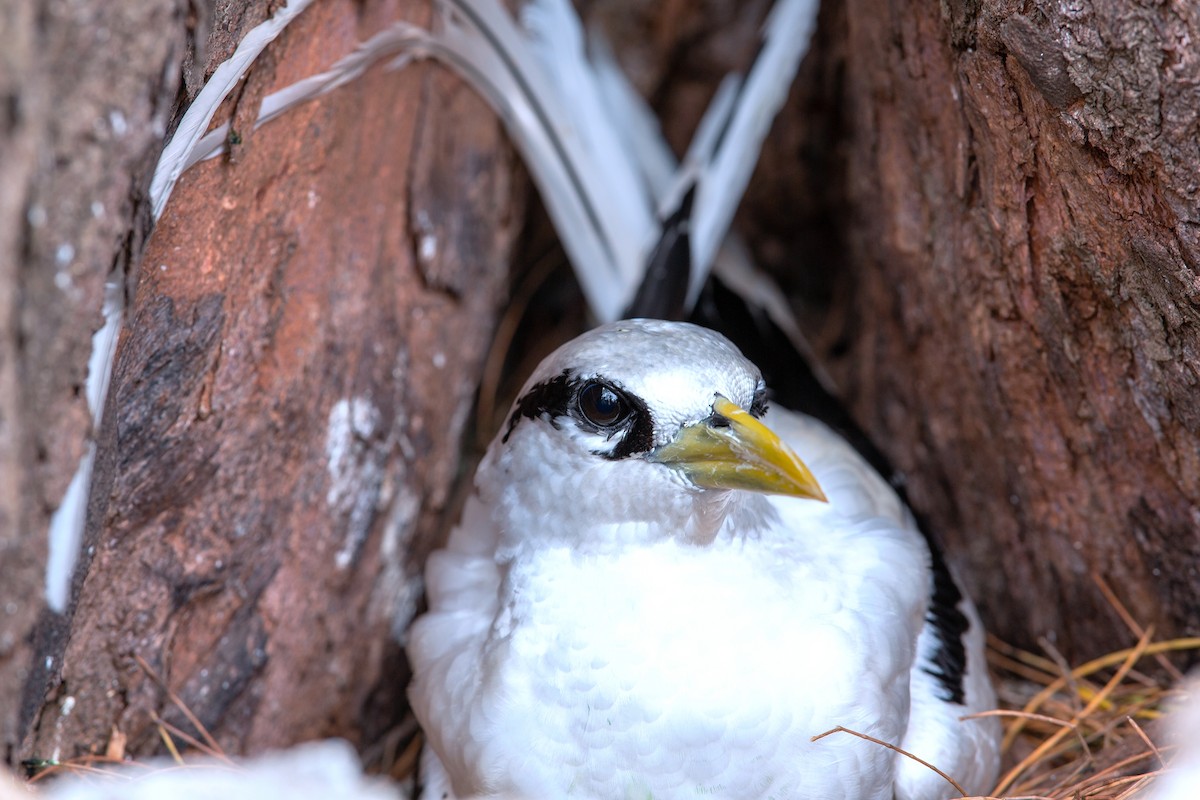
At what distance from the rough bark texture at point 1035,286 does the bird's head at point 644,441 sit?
79cm

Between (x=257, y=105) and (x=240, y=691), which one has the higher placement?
(x=257, y=105)

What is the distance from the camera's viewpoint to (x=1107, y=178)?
2.14m

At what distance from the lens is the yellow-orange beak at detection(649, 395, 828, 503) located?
6.56ft

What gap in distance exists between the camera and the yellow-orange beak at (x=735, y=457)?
2.00 m

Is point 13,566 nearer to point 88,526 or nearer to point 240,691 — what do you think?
point 88,526

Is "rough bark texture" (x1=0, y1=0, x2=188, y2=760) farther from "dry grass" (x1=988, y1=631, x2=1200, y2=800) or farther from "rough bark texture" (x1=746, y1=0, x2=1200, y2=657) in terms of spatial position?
"dry grass" (x1=988, y1=631, x2=1200, y2=800)

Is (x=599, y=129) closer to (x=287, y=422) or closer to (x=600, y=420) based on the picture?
(x=287, y=422)

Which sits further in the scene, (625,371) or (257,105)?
(257,105)

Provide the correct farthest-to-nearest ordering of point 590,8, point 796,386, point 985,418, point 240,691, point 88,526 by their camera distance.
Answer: point 590,8, point 796,386, point 985,418, point 240,691, point 88,526

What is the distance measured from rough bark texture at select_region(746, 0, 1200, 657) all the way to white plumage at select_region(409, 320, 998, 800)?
2.37 ft

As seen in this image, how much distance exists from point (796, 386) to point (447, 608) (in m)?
1.25

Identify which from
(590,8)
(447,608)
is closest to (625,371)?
(447,608)

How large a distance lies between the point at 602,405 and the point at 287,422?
2.94 feet

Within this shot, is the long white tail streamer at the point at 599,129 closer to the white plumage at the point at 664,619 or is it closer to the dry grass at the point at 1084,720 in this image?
the white plumage at the point at 664,619
